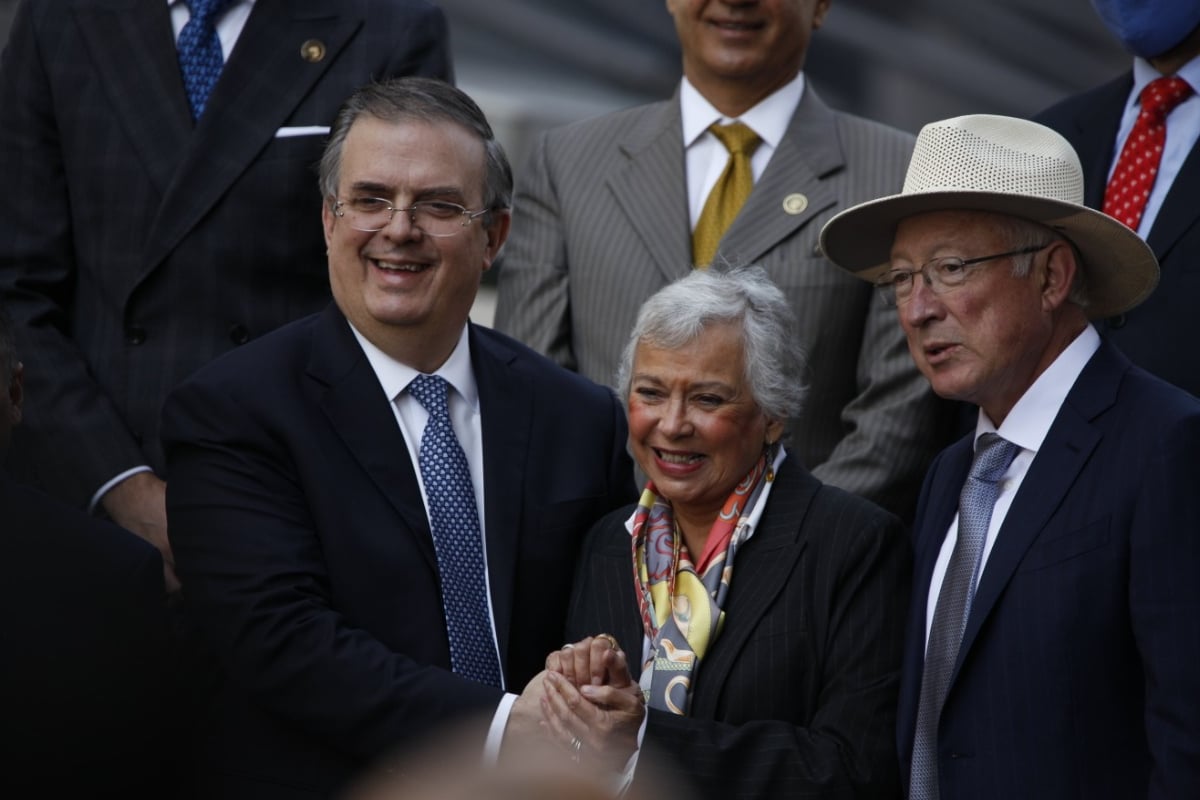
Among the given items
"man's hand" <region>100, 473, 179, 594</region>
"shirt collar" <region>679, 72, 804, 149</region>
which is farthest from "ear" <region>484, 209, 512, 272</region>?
"shirt collar" <region>679, 72, 804, 149</region>

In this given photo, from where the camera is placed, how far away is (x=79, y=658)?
3193 millimetres

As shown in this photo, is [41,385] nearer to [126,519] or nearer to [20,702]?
[126,519]

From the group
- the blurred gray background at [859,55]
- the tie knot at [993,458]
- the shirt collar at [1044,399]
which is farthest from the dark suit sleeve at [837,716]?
the blurred gray background at [859,55]

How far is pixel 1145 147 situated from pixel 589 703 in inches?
79.2

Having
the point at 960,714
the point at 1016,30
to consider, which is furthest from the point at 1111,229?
the point at 1016,30

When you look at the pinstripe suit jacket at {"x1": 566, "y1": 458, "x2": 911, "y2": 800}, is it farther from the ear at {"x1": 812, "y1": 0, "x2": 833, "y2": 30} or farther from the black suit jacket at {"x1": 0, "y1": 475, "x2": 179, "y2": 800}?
the ear at {"x1": 812, "y1": 0, "x2": 833, "y2": 30}

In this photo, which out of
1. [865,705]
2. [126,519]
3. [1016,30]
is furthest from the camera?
[1016,30]

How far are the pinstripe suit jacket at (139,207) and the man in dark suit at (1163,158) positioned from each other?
1749 mm

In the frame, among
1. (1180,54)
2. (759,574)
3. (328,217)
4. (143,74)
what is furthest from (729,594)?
(1180,54)

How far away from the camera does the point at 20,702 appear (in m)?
3.12

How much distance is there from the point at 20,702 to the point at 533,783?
5.37 ft

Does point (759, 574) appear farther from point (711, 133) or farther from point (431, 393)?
point (711, 133)

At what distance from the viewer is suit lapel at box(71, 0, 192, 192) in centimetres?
415

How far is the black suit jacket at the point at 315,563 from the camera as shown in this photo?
3.55 meters
